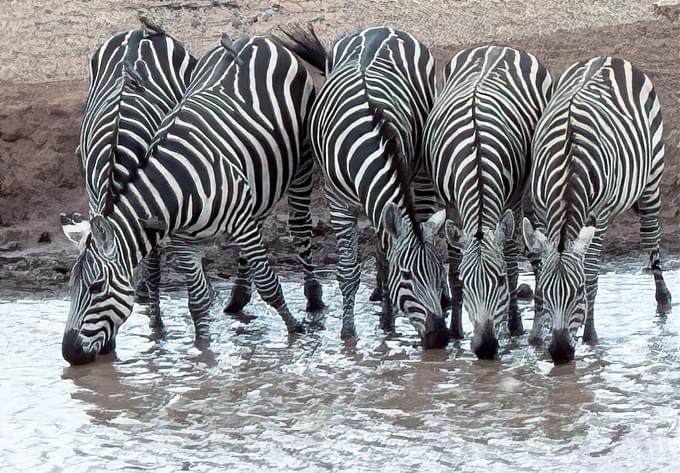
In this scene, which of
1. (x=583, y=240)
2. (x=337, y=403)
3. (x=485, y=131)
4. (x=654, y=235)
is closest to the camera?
(x=337, y=403)

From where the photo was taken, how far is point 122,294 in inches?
281

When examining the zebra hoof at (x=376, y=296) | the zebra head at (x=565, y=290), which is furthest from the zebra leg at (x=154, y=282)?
the zebra head at (x=565, y=290)

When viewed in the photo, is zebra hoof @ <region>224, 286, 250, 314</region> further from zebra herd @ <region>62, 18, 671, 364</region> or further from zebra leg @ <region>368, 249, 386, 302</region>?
zebra leg @ <region>368, 249, 386, 302</region>

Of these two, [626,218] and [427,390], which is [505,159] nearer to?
[427,390]

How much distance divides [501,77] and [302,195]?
187cm

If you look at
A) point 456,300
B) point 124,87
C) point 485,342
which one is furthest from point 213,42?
point 485,342

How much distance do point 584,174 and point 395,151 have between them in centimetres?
127

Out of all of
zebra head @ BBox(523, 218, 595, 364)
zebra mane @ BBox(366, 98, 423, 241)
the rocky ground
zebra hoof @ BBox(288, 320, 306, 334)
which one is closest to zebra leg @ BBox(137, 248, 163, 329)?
zebra hoof @ BBox(288, 320, 306, 334)

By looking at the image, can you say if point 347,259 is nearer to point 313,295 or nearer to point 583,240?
point 313,295

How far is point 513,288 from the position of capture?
26.0 ft

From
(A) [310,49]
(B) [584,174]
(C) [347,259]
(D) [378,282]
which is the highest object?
(A) [310,49]

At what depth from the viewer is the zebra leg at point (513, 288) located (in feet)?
25.7

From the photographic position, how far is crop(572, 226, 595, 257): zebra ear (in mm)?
6789

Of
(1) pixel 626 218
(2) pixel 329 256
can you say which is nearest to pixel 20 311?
(2) pixel 329 256
